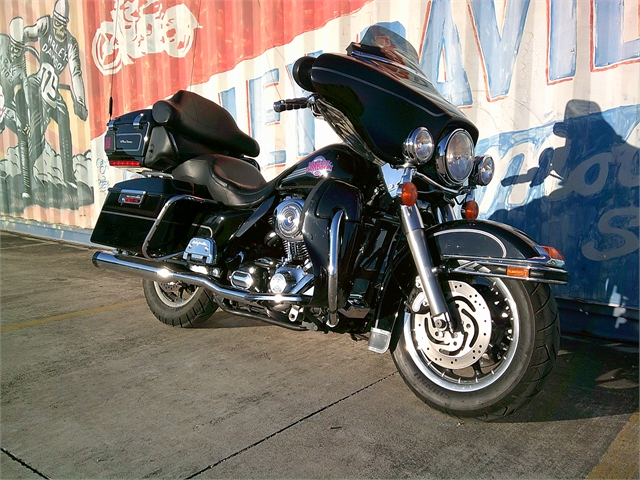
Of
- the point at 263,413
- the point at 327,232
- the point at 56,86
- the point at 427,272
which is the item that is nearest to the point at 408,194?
the point at 427,272

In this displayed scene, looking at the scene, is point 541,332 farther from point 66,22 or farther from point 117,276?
point 66,22

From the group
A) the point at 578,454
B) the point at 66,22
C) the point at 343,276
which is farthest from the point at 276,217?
the point at 66,22

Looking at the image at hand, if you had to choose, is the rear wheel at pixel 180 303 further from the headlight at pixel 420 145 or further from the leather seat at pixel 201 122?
the headlight at pixel 420 145

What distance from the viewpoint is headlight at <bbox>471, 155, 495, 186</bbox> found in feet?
8.30

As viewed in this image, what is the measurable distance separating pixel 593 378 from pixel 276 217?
1.87m

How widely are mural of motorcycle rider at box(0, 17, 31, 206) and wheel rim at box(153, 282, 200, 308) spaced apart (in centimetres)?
591

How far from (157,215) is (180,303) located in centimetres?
70

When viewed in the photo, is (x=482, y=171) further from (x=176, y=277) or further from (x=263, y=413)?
(x=176, y=277)

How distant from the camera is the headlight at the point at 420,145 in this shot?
88.4 inches

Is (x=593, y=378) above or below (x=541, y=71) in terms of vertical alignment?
below

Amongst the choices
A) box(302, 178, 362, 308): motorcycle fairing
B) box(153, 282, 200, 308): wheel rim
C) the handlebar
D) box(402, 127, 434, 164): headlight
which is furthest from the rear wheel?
box(402, 127, 434, 164): headlight

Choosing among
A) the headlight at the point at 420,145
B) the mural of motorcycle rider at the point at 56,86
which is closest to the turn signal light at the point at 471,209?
the headlight at the point at 420,145

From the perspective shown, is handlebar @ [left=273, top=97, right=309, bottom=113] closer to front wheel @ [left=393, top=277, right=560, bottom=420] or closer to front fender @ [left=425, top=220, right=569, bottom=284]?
front fender @ [left=425, top=220, right=569, bottom=284]

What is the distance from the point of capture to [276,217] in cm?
270
